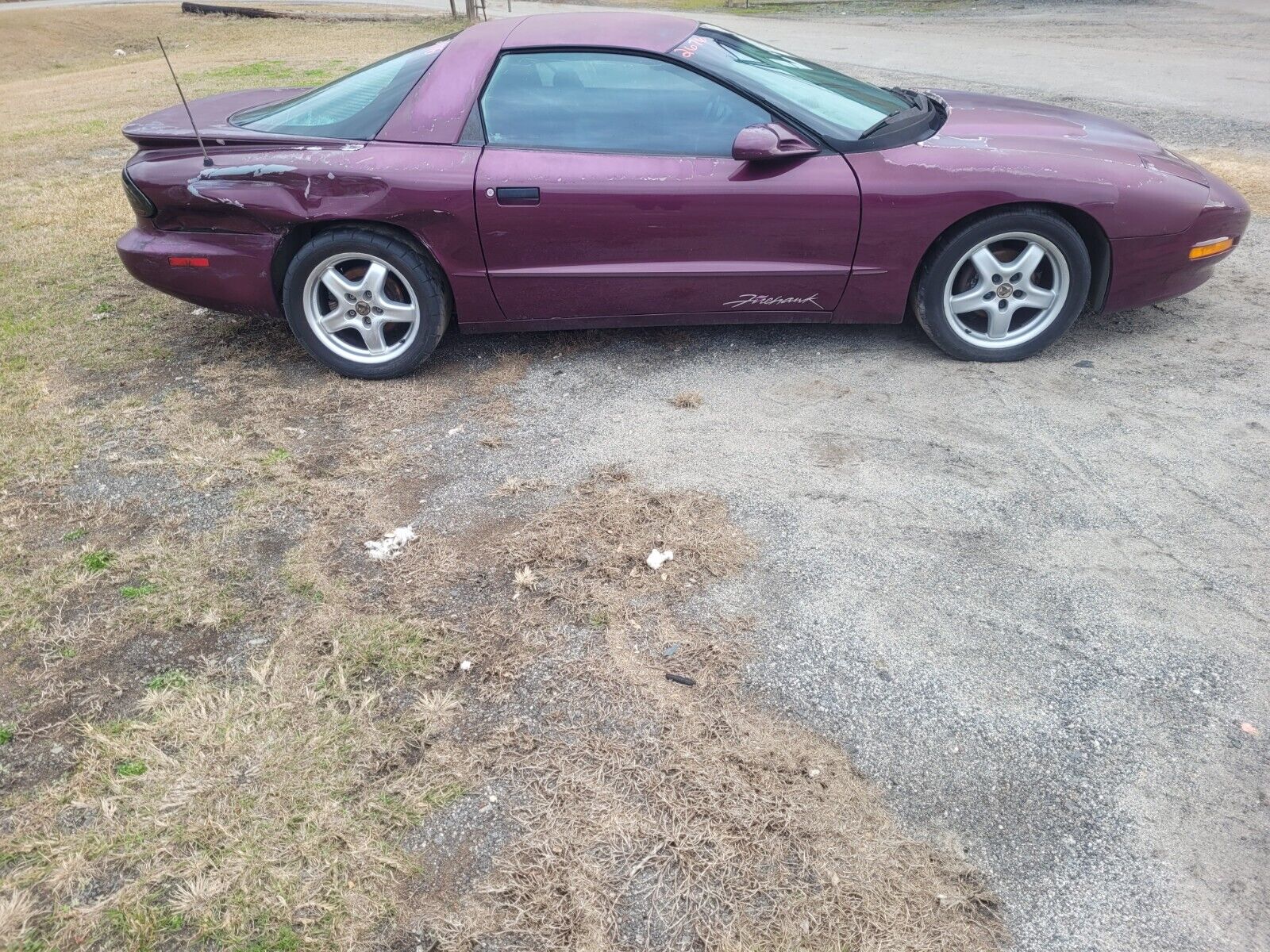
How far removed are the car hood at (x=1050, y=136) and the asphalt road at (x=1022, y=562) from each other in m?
0.81

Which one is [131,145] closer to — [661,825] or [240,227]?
[240,227]

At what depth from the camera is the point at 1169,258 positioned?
415 centimetres

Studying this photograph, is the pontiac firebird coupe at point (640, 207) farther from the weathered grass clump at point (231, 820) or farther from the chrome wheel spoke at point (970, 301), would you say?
the weathered grass clump at point (231, 820)

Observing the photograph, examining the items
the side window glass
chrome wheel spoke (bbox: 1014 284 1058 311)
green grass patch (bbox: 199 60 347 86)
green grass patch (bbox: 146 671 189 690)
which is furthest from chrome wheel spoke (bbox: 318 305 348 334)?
green grass patch (bbox: 199 60 347 86)

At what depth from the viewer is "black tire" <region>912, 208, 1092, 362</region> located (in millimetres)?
4051

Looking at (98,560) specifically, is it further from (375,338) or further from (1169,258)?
(1169,258)

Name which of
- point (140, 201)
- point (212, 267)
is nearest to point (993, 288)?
point (212, 267)

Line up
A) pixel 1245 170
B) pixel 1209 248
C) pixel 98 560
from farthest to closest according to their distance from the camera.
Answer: pixel 1245 170, pixel 1209 248, pixel 98 560

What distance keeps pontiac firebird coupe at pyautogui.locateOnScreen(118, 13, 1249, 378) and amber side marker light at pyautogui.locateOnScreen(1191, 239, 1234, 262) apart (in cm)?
1

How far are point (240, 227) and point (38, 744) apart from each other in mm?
2509

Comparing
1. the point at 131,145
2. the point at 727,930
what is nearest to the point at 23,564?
the point at 727,930

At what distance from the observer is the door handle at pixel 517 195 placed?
13.2 ft

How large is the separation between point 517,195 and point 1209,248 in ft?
10.2

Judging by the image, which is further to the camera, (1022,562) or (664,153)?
(664,153)
